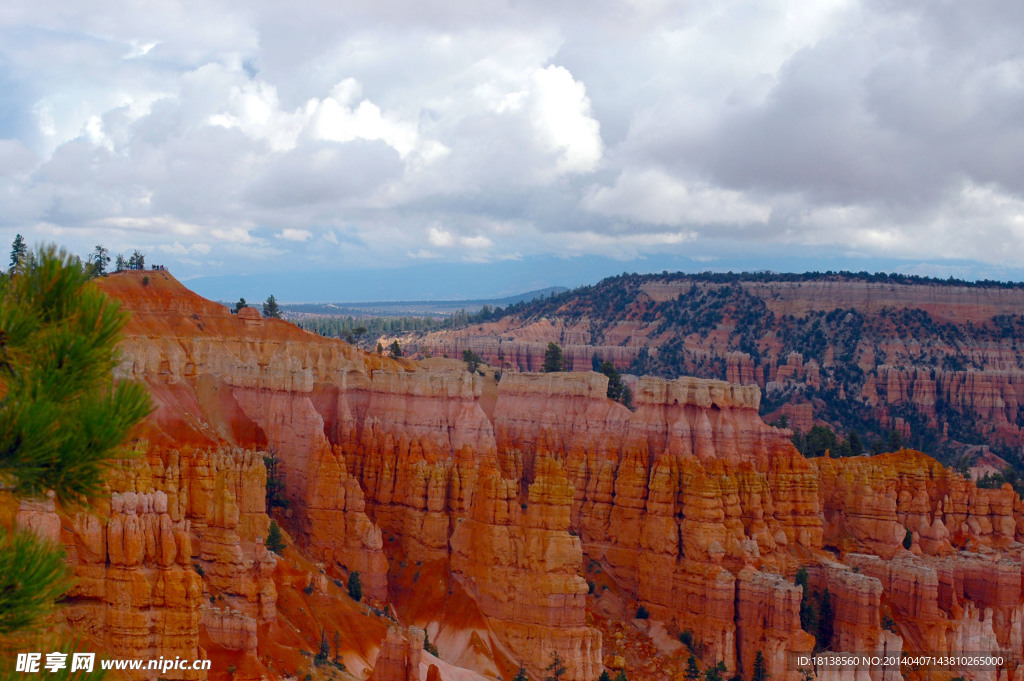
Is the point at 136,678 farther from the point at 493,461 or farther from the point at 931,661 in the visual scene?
the point at 931,661

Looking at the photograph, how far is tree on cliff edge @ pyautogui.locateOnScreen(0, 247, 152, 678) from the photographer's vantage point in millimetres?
10141

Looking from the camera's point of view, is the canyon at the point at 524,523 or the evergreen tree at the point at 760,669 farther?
the evergreen tree at the point at 760,669

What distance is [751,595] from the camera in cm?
4928

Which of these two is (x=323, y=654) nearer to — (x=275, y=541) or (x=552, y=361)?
(x=275, y=541)

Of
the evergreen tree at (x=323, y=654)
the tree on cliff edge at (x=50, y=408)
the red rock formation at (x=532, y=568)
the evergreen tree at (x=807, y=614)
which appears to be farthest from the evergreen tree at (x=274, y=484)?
the tree on cliff edge at (x=50, y=408)

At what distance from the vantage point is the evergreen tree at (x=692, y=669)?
47.2m

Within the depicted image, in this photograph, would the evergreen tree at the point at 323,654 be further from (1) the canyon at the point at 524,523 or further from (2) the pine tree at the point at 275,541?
(2) the pine tree at the point at 275,541

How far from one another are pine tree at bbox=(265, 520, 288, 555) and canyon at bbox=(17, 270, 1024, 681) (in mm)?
436

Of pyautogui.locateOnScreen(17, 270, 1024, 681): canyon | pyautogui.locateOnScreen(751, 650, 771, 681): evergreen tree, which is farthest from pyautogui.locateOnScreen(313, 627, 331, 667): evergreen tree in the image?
pyautogui.locateOnScreen(751, 650, 771, 681): evergreen tree

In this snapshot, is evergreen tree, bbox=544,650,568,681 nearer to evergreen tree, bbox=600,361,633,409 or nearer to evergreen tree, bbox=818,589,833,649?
evergreen tree, bbox=818,589,833,649

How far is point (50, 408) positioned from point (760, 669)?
147ft

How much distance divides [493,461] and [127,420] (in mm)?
45746

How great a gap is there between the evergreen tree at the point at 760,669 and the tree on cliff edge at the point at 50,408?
143 ft

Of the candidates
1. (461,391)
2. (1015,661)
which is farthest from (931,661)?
(461,391)
